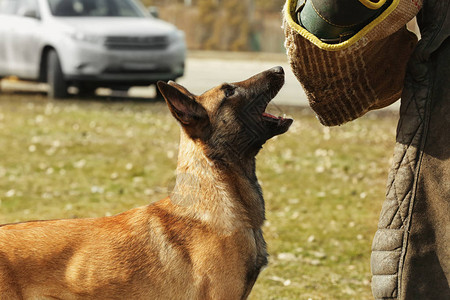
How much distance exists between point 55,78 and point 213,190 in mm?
10120

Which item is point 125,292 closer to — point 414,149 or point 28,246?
point 28,246

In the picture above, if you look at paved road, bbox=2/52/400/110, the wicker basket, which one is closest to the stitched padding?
the wicker basket

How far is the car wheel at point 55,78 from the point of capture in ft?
42.9

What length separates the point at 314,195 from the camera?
7.50 metres

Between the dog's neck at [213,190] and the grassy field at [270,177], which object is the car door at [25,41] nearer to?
the grassy field at [270,177]

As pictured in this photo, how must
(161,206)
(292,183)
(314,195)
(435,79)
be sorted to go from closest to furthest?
(435,79) → (161,206) → (314,195) → (292,183)

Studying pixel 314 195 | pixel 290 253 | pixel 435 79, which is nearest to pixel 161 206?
pixel 435 79

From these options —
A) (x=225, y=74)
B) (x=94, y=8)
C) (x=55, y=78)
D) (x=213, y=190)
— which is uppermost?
(x=213, y=190)

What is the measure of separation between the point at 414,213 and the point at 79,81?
10.7 metres

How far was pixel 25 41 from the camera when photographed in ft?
44.9

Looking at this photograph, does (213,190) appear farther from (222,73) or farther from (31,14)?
(222,73)

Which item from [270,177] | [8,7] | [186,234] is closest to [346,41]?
[186,234]

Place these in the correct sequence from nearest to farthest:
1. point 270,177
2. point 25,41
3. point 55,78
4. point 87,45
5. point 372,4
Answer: point 372,4
point 270,177
point 87,45
point 55,78
point 25,41

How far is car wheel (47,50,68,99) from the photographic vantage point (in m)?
13.1
